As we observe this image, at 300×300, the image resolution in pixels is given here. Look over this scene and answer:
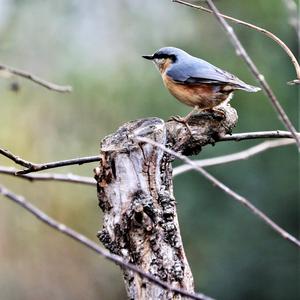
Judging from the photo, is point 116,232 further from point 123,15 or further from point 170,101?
point 123,15

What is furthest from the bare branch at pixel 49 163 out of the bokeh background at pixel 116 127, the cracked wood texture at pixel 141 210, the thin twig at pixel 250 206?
the bokeh background at pixel 116 127

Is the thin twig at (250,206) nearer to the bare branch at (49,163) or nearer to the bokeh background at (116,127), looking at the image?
the bare branch at (49,163)

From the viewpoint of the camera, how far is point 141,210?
1683 millimetres

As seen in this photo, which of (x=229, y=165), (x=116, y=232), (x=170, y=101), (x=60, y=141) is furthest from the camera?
(x=60, y=141)

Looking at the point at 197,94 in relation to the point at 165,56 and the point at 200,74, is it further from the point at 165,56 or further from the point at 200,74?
the point at 165,56

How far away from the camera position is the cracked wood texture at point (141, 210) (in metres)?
1.69

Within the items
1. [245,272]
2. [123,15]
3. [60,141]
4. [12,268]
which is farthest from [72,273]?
[123,15]

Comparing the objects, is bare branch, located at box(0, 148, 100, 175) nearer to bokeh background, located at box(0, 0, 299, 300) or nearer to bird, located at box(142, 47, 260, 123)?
bird, located at box(142, 47, 260, 123)

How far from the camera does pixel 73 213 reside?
626 cm

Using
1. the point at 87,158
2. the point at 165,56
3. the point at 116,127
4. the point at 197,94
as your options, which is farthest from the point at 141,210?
the point at 116,127

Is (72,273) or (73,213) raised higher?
(73,213)

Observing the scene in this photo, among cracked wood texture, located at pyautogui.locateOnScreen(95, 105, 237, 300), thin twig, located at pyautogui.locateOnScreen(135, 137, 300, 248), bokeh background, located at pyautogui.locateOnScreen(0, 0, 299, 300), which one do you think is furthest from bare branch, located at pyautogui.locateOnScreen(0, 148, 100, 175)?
bokeh background, located at pyautogui.locateOnScreen(0, 0, 299, 300)

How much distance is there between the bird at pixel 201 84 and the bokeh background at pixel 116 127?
2.24m

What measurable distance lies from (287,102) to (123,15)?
77.7 inches
